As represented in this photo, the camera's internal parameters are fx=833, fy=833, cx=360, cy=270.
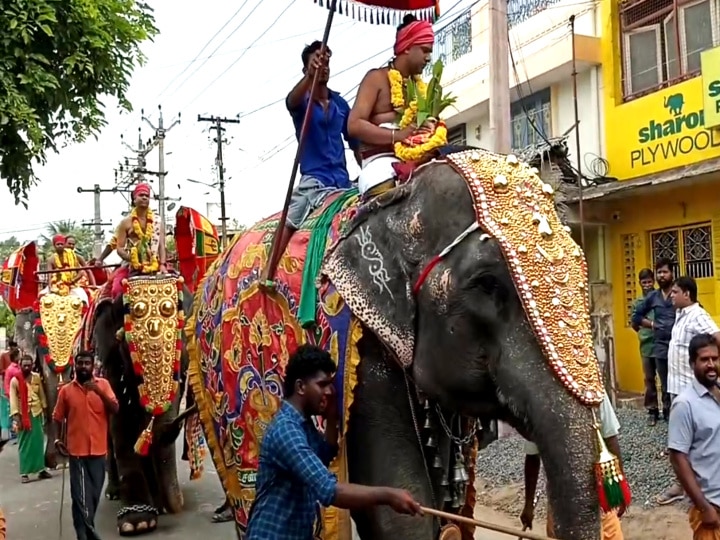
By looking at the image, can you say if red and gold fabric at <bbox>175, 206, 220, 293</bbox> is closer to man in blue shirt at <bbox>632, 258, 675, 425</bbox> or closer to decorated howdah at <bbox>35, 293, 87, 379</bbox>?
decorated howdah at <bbox>35, 293, 87, 379</bbox>

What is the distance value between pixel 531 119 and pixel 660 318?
615 cm

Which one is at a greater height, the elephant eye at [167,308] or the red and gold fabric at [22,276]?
the red and gold fabric at [22,276]

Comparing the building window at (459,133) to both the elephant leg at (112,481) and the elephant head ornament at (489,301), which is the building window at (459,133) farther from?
the elephant head ornament at (489,301)

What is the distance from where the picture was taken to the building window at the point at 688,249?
35.3 feet

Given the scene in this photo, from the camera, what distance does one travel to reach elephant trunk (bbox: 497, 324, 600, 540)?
229 centimetres

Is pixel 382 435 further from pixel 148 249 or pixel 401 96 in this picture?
pixel 148 249

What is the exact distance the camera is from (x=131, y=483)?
660cm

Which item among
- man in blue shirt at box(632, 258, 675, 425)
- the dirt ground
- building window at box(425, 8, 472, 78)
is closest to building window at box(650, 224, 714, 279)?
man in blue shirt at box(632, 258, 675, 425)

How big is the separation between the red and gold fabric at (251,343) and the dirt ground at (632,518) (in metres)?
2.50

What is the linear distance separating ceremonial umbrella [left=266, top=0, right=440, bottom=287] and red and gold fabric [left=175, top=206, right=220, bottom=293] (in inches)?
124

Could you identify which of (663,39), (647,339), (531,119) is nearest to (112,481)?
(647,339)

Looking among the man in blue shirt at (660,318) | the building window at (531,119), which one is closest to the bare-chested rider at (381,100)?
the man in blue shirt at (660,318)

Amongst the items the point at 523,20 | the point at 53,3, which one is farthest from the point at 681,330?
the point at 523,20

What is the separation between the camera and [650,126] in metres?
11.6
